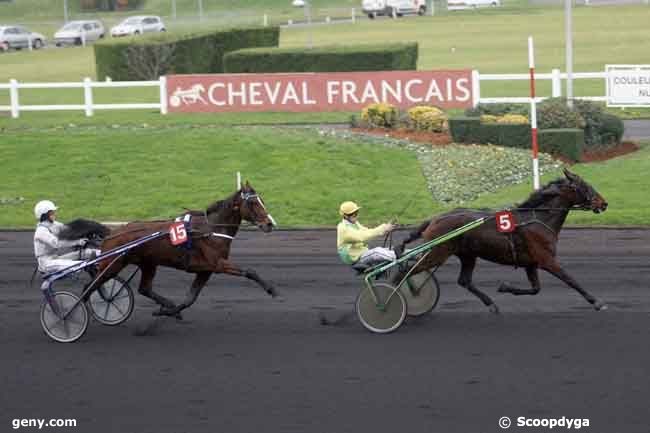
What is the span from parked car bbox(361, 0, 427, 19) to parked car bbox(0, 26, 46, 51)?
60.4 ft

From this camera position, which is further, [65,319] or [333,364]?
[65,319]

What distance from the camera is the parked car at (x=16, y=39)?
5800 cm

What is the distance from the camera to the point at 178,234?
1048 cm

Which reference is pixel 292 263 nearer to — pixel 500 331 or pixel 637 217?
pixel 500 331

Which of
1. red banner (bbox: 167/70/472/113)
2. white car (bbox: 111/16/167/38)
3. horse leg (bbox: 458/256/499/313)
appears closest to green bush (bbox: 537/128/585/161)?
red banner (bbox: 167/70/472/113)

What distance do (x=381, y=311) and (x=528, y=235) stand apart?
4.96 feet

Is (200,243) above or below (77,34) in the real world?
below

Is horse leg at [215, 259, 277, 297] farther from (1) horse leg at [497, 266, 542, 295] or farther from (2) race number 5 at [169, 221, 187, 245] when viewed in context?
(1) horse leg at [497, 266, 542, 295]

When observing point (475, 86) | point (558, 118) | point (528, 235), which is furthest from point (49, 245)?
point (475, 86)

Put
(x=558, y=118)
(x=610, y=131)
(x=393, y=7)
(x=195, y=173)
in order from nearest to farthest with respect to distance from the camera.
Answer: (x=195, y=173) < (x=558, y=118) < (x=610, y=131) < (x=393, y=7)

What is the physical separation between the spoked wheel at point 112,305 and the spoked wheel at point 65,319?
0.58 meters

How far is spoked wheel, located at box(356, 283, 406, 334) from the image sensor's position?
10414 millimetres

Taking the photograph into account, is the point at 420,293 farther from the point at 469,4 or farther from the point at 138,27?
the point at 469,4

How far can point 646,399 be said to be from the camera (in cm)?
834
